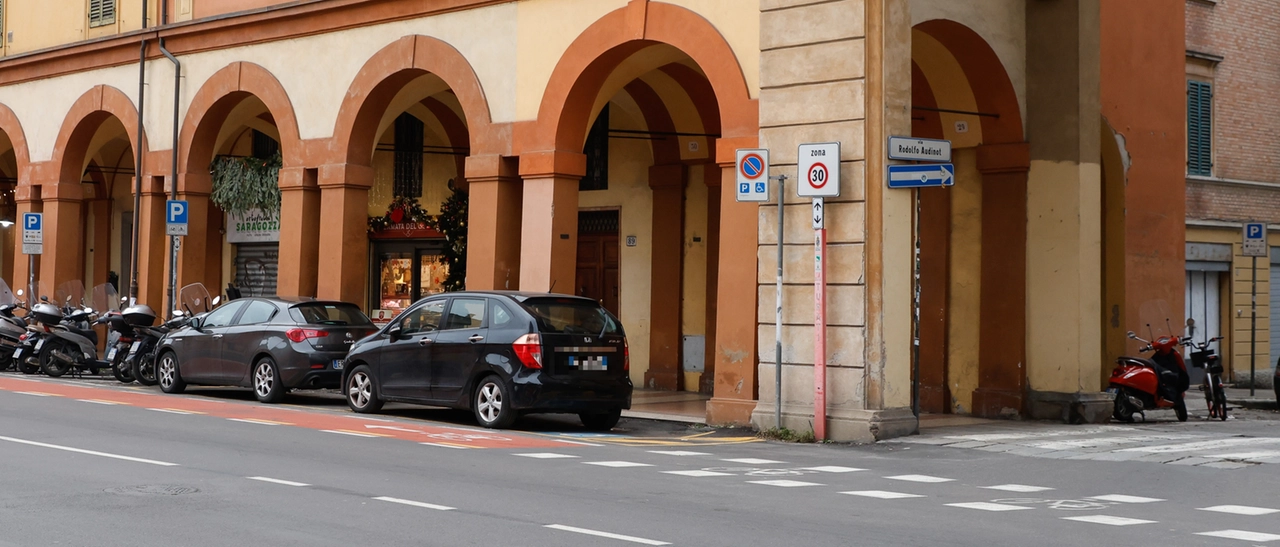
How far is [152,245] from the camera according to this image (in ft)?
83.1

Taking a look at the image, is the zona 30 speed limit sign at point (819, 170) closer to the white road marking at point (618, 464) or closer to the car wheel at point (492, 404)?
the car wheel at point (492, 404)

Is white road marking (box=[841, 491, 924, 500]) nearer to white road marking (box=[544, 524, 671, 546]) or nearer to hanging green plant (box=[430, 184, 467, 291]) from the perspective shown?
white road marking (box=[544, 524, 671, 546])

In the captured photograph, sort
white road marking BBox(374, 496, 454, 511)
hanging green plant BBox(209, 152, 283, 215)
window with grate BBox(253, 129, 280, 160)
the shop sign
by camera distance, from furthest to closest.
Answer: window with grate BBox(253, 129, 280, 160)
the shop sign
hanging green plant BBox(209, 152, 283, 215)
white road marking BBox(374, 496, 454, 511)

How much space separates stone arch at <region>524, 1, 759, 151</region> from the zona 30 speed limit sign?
1.52 m

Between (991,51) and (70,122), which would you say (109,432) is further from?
(70,122)

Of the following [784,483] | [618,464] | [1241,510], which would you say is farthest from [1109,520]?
[618,464]

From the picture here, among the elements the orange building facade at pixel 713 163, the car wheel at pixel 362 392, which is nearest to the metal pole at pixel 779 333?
the orange building facade at pixel 713 163

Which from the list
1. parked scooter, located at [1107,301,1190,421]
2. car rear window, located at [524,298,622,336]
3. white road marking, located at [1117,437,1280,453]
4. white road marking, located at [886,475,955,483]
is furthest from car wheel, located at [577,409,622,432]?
parked scooter, located at [1107,301,1190,421]

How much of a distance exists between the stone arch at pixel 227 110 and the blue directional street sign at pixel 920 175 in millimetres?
11089

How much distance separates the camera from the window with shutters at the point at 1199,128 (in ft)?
79.3

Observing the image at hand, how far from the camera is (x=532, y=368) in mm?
14914

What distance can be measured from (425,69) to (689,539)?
13565mm

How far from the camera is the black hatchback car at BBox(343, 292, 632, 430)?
49.1 feet

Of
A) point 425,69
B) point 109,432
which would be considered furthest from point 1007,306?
point 109,432
